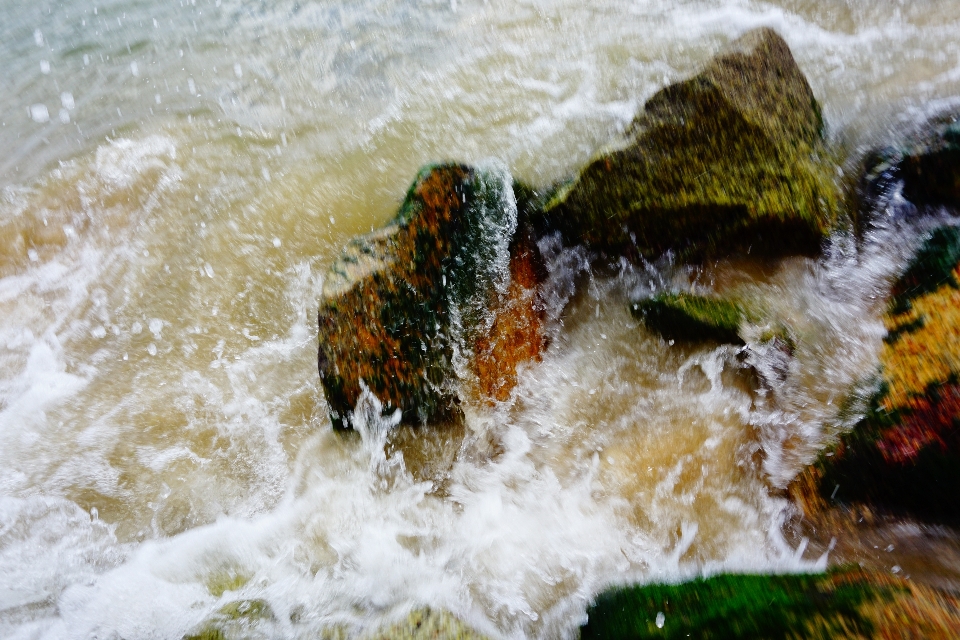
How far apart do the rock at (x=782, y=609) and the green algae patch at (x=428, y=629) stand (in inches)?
23.8

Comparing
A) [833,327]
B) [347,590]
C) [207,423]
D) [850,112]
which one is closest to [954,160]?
[850,112]

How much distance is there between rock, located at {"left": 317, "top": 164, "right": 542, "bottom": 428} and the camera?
3158mm

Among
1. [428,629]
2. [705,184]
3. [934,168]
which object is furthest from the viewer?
[934,168]

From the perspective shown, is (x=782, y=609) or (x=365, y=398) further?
(x=365, y=398)

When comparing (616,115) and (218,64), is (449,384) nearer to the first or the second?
(616,115)

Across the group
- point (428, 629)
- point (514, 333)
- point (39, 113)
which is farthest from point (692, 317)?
point (39, 113)

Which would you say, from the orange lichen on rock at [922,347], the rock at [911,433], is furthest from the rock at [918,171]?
the orange lichen on rock at [922,347]

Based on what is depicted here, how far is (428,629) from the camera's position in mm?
2482

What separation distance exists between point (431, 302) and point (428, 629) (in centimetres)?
172

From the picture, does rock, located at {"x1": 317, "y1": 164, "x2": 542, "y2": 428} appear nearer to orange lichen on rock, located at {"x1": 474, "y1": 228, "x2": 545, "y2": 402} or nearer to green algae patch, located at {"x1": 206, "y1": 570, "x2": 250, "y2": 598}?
A: orange lichen on rock, located at {"x1": 474, "y1": 228, "x2": 545, "y2": 402}

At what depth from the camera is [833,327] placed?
3410 millimetres

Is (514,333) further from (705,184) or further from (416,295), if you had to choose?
(705,184)

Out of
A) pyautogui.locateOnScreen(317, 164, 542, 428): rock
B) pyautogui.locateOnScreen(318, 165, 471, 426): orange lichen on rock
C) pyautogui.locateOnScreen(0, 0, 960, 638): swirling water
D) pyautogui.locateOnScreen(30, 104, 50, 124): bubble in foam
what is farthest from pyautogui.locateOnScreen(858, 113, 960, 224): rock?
pyautogui.locateOnScreen(30, 104, 50, 124): bubble in foam

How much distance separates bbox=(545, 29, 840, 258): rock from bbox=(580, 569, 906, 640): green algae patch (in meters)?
2.00
